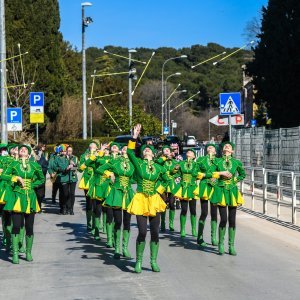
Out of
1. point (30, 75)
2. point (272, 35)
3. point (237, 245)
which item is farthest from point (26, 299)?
point (30, 75)

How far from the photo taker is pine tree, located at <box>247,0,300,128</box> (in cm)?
3222

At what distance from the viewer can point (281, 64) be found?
32.6 metres

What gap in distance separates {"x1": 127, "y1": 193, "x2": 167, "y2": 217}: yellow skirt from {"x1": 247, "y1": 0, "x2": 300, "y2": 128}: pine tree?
2253 centimetres

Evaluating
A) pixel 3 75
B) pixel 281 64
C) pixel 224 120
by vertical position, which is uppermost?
pixel 281 64

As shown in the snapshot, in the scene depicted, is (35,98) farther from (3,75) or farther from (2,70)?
(2,70)

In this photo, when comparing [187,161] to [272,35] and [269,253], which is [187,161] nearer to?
[269,253]

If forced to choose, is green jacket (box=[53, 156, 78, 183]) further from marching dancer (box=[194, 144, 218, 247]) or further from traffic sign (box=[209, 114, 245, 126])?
marching dancer (box=[194, 144, 218, 247])

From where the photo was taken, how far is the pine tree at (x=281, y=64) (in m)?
32.2

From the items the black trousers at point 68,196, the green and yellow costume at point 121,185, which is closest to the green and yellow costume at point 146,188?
the green and yellow costume at point 121,185

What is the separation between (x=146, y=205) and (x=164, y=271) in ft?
3.25

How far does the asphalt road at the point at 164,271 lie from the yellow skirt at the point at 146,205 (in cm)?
86

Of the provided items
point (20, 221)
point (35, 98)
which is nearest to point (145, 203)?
point (20, 221)

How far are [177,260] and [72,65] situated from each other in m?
73.3

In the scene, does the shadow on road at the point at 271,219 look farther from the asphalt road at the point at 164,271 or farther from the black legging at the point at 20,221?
the black legging at the point at 20,221
